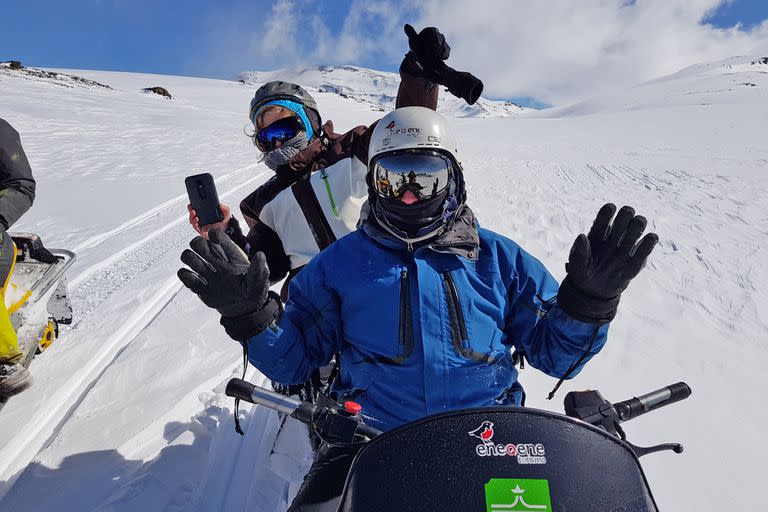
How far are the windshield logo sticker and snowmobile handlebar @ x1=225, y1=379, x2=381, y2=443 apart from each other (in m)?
0.41

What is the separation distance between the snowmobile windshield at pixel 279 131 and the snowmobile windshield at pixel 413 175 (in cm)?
112

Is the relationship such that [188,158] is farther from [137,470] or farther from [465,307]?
[465,307]

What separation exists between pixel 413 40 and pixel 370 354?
209 cm

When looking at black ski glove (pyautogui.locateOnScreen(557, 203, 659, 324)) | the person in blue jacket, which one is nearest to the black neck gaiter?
the person in blue jacket

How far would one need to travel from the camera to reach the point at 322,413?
1.52m

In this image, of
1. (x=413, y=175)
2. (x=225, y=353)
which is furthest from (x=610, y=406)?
(x=225, y=353)

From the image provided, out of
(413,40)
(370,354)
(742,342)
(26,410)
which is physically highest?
(413,40)

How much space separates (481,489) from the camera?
1087 mm

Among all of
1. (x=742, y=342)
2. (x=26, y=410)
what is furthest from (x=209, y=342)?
(x=742, y=342)

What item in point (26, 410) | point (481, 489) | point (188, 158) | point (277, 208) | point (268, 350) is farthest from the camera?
→ point (188, 158)

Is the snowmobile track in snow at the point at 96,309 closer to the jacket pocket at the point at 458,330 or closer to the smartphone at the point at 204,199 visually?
the smartphone at the point at 204,199

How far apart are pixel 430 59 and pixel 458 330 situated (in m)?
1.90

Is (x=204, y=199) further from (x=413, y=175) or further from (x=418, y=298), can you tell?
(x=418, y=298)

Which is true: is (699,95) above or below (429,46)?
above
